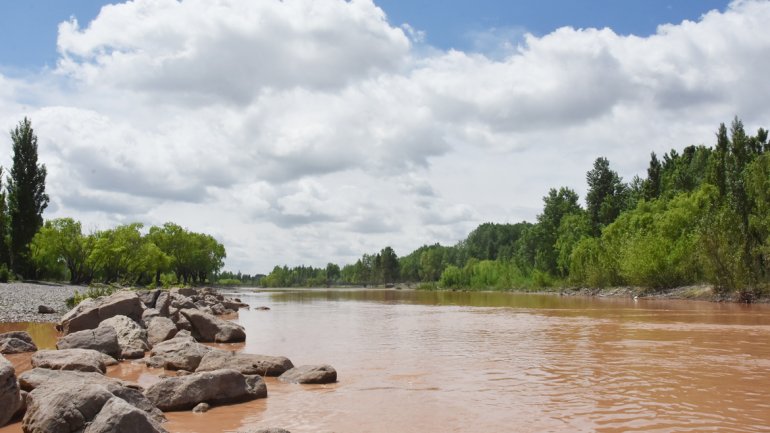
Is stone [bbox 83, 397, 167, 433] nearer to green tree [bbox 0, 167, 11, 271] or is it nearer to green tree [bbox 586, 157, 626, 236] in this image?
green tree [bbox 0, 167, 11, 271]

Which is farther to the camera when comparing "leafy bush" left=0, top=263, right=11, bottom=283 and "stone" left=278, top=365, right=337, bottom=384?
"leafy bush" left=0, top=263, right=11, bottom=283

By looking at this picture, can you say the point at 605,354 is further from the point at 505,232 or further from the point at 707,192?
the point at 505,232

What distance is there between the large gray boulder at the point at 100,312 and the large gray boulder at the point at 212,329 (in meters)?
2.11

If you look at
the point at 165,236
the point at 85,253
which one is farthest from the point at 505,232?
the point at 85,253

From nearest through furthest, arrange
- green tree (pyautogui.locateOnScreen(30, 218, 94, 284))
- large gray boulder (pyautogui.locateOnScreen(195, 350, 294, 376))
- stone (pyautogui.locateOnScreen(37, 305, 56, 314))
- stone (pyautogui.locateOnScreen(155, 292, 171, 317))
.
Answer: large gray boulder (pyautogui.locateOnScreen(195, 350, 294, 376))
stone (pyautogui.locateOnScreen(155, 292, 171, 317))
stone (pyautogui.locateOnScreen(37, 305, 56, 314))
green tree (pyautogui.locateOnScreen(30, 218, 94, 284))

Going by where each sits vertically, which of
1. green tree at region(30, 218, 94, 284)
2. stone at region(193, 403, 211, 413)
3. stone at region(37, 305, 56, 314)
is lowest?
stone at region(193, 403, 211, 413)

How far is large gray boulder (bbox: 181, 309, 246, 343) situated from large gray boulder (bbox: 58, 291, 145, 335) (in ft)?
6.91

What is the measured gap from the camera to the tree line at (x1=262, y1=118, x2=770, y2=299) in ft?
161

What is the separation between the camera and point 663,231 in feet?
232

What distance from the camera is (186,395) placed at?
35.1ft

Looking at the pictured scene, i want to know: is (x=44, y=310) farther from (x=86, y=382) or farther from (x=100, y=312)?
(x=86, y=382)

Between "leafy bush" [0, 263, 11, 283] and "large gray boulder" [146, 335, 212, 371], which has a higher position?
"leafy bush" [0, 263, 11, 283]

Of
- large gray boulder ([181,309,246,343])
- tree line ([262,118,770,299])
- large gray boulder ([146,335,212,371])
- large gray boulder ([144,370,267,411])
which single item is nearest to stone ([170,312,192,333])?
large gray boulder ([181,309,246,343])

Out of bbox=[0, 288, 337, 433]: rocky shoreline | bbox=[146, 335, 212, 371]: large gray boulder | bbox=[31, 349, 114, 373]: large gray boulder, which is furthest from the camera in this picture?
bbox=[146, 335, 212, 371]: large gray boulder
